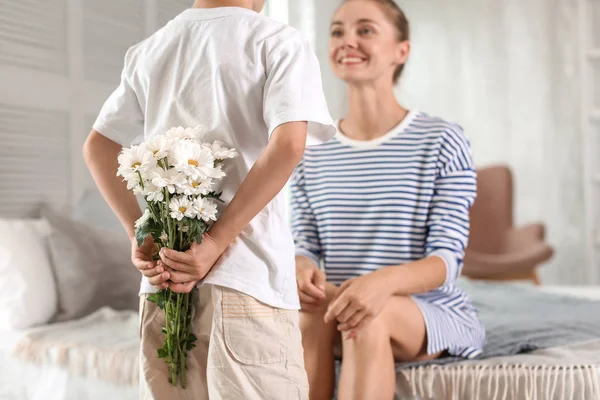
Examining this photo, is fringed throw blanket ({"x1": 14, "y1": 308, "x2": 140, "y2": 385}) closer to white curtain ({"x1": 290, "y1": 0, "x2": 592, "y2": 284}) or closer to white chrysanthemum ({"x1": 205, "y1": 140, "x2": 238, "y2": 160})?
white chrysanthemum ({"x1": 205, "y1": 140, "x2": 238, "y2": 160})

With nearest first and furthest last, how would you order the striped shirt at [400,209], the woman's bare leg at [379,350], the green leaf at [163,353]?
the green leaf at [163,353], the woman's bare leg at [379,350], the striped shirt at [400,209]

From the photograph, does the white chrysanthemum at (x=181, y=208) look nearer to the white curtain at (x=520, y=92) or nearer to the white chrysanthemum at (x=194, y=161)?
the white chrysanthemum at (x=194, y=161)

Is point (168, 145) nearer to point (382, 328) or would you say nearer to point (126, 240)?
point (382, 328)

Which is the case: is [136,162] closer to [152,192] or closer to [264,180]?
[152,192]

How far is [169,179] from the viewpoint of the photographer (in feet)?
2.95

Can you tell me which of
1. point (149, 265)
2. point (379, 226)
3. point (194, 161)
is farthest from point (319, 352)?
point (194, 161)

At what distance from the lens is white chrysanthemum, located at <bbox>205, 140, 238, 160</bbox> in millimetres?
923

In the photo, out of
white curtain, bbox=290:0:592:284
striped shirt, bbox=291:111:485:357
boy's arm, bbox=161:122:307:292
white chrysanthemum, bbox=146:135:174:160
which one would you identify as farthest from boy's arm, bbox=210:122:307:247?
white curtain, bbox=290:0:592:284

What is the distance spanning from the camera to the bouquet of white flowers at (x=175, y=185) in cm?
89

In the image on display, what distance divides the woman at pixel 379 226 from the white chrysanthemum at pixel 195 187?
43cm

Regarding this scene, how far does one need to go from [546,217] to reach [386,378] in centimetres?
303

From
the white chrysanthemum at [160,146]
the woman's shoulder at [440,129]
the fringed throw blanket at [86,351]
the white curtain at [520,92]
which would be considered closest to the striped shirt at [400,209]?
the woman's shoulder at [440,129]

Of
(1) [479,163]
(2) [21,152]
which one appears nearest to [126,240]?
(2) [21,152]

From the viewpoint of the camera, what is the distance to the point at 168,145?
900 mm
